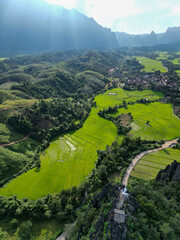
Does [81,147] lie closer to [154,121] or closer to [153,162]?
[153,162]

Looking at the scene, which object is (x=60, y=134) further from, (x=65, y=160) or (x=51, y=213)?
(x=51, y=213)

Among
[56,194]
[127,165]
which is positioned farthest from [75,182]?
[127,165]

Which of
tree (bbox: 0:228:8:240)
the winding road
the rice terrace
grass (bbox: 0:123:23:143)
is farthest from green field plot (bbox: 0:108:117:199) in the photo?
grass (bbox: 0:123:23:143)

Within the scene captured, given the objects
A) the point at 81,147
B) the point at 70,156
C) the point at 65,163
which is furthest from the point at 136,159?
the point at 65,163

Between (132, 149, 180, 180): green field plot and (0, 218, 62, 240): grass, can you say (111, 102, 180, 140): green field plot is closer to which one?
(132, 149, 180, 180): green field plot

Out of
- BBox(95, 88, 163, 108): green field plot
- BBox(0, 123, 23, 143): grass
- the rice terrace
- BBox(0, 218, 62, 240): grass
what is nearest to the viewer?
BBox(0, 218, 62, 240): grass

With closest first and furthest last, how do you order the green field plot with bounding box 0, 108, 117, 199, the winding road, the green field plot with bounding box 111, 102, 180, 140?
the green field plot with bounding box 0, 108, 117, 199, the winding road, the green field plot with bounding box 111, 102, 180, 140

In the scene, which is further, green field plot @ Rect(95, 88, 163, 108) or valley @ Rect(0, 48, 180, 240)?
green field plot @ Rect(95, 88, 163, 108)

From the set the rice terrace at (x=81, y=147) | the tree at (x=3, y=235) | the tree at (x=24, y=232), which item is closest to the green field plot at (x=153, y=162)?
the rice terrace at (x=81, y=147)

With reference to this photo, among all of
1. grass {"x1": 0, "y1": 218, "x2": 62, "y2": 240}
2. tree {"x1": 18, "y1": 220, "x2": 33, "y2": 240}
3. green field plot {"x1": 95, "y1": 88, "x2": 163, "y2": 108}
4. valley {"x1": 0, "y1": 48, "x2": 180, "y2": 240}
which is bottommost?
grass {"x1": 0, "y1": 218, "x2": 62, "y2": 240}
